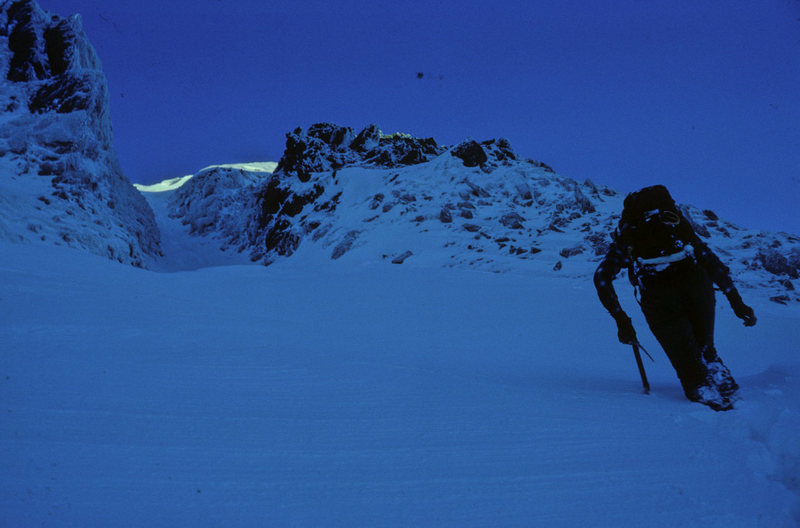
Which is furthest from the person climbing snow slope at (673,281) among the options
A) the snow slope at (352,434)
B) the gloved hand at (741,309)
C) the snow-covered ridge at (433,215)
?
the snow-covered ridge at (433,215)

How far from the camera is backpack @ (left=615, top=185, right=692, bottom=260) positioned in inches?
112

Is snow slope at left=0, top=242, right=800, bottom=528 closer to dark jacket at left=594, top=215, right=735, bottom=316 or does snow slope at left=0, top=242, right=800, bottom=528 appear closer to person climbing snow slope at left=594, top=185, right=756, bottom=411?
person climbing snow slope at left=594, top=185, right=756, bottom=411

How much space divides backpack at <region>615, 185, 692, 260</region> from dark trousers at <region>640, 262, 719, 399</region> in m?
0.15

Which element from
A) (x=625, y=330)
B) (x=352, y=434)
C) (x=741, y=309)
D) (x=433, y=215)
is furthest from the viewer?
(x=433, y=215)

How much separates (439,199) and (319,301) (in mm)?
15772

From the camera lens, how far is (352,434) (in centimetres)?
194

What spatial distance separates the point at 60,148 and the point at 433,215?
80.9 ft

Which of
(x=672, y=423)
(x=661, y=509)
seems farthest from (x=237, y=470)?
(x=672, y=423)

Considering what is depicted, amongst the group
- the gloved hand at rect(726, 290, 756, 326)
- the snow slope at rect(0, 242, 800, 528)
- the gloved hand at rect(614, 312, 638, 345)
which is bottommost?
the snow slope at rect(0, 242, 800, 528)

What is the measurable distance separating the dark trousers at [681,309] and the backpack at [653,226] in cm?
15

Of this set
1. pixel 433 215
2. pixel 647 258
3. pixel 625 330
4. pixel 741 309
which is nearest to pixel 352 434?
pixel 625 330

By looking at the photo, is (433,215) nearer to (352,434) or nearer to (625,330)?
(625,330)

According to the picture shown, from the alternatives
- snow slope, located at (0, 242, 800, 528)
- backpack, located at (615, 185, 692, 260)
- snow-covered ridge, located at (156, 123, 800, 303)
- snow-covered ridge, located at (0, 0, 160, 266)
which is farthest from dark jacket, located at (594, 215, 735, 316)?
snow-covered ridge, located at (0, 0, 160, 266)

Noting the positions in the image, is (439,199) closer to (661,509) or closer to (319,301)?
(319,301)
